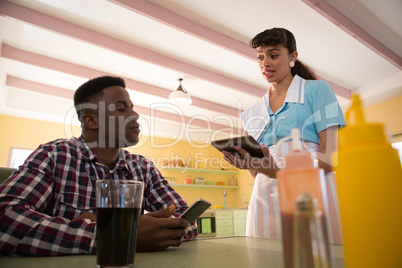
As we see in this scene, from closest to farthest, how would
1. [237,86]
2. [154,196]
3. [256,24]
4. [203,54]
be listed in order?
[154,196] < [256,24] < [203,54] < [237,86]

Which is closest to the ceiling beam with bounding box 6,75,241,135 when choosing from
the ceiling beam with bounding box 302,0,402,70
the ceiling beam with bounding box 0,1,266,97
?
the ceiling beam with bounding box 0,1,266,97

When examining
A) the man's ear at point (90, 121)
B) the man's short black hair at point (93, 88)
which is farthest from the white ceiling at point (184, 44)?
the man's ear at point (90, 121)

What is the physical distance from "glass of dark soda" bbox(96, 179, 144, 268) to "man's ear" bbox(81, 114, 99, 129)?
0.94m

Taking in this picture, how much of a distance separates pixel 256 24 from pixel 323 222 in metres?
3.24

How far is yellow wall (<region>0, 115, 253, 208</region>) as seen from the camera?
539cm

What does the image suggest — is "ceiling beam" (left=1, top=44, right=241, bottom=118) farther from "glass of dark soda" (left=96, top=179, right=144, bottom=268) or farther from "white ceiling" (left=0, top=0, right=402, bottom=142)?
"glass of dark soda" (left=96, top=179, right=144, bottom=268)

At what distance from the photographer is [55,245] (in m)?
0.68

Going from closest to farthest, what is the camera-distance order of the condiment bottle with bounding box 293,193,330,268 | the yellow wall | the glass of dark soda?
1. the condiment bottle with bounding box 293,193,330,268
2. the glass of dark soda
3. the yellow wall

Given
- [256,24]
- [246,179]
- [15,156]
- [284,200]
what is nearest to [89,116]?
[284,200]

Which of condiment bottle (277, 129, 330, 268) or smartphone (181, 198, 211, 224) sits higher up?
condiment bottle (277, 129, 330, 268)

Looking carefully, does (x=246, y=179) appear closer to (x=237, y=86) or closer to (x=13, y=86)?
(x=237, y=86)

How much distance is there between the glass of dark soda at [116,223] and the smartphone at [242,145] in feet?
1.73

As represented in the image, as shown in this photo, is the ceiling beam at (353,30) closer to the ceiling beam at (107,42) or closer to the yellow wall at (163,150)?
the ceiling beam at (107,42)

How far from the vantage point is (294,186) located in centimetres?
28
